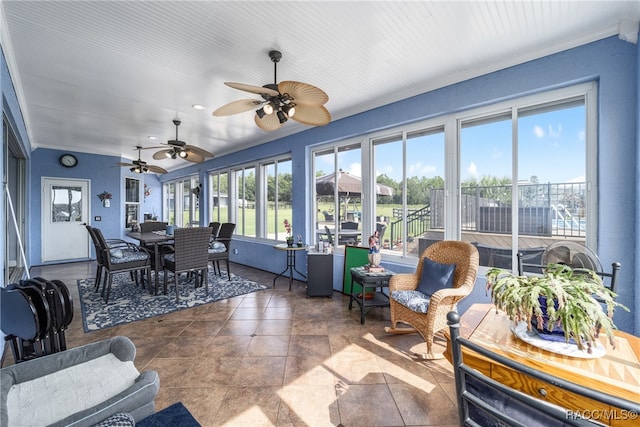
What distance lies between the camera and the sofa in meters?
1.02

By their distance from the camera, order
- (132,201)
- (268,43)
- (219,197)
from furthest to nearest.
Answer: (132,201), (219,197), (268,43)

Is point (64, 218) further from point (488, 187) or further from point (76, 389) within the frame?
point (488, 187)

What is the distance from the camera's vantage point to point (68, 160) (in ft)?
21.8

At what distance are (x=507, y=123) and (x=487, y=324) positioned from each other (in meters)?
2.38

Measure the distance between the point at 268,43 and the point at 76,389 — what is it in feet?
8.65

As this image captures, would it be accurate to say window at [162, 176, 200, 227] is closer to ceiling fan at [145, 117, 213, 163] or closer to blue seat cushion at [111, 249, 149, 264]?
ceiling fan at [145, 117, 213, 163]

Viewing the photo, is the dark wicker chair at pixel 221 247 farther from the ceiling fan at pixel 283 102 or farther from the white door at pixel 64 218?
the white door at pixel 64 218

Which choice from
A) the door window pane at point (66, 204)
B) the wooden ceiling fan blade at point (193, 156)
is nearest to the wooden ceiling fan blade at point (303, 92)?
the wooden ceiling fan blade at point (193, 156)

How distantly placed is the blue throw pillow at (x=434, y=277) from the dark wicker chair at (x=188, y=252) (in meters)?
3.06

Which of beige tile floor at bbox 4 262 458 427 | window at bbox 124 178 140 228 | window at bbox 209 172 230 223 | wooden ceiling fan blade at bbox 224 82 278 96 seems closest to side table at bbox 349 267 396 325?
beige tile floor at bbox 4 262 458 427

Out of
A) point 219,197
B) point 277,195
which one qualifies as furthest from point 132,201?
point 277,195

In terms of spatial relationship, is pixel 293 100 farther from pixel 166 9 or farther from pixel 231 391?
pixel 231 391

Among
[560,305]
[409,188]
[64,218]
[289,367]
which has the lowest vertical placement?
[289,367]

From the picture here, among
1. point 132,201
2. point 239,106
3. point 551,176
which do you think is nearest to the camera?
point 239,106
